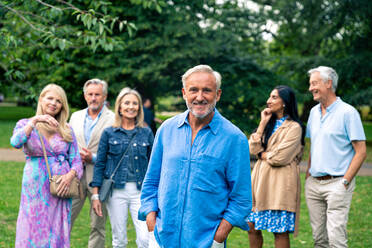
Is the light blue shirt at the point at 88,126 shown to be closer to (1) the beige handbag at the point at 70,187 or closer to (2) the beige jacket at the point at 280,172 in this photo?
(1) the beige handbag at the point at 70,187

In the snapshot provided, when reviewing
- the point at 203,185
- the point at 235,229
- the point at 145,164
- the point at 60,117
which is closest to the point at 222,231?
the point at 203,185

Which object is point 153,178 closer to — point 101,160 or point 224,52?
A: point 101,160

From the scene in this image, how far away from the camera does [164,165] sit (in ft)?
10.7

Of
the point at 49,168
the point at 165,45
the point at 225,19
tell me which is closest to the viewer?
the point at 49,168

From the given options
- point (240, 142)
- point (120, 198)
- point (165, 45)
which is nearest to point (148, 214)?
point (240, 142)

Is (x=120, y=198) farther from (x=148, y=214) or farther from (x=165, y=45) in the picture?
(x=165, y=45)

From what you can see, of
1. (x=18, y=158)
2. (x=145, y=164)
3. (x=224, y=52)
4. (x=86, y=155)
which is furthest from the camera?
(x=224, y=52)

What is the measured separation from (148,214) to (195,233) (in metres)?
0.41

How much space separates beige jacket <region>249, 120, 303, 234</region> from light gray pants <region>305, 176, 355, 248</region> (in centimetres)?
23

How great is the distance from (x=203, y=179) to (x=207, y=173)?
1.9 inches

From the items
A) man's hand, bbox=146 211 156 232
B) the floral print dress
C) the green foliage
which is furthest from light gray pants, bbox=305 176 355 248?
the green foliage

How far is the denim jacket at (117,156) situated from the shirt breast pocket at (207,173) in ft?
7.22

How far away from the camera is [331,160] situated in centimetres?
505

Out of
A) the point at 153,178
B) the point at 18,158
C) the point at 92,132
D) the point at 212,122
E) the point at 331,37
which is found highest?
Result: the point at 331,37
